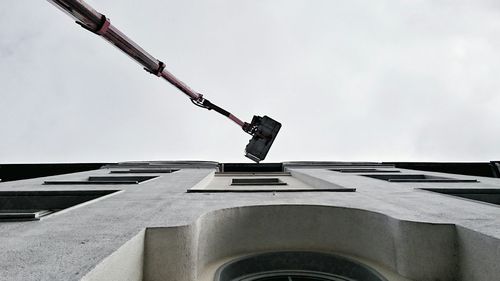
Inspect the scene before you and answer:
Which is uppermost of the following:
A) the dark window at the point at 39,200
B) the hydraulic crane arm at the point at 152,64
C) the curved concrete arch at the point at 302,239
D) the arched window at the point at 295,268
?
the hydraulic crane arm at the point at 152,64

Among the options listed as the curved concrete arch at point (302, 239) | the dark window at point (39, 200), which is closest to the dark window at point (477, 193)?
the curved concrete arch at point (302, 239)

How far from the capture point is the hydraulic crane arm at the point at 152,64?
9.03 meters

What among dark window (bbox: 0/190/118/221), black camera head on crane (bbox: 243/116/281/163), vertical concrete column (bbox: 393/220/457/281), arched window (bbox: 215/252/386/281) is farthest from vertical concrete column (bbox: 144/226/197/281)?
black camera head on crane (bbox: 243/116/281/163)

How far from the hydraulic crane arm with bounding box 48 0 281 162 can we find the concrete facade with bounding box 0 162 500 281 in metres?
6.53

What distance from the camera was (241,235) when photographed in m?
4.77

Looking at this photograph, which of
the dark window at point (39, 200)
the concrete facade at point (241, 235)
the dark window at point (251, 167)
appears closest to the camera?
the concrete facade at point (241, 235)

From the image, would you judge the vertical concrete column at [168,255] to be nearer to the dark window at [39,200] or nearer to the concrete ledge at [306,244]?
the concrete ledge at [306,244]

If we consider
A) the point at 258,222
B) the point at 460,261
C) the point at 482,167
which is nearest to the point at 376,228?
the point at 460,261

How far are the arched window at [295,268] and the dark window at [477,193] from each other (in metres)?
3.97

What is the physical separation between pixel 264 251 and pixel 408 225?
7.32 ft

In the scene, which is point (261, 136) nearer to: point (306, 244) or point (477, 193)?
point (477, 193)

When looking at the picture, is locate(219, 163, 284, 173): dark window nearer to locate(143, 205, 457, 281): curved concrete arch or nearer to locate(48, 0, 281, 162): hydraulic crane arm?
locate(48, 0, 281, 162): hydraulic crane arm

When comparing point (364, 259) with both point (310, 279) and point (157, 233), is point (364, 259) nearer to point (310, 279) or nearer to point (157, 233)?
point (310, 279)

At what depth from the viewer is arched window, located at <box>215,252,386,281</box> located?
14.0 feet
